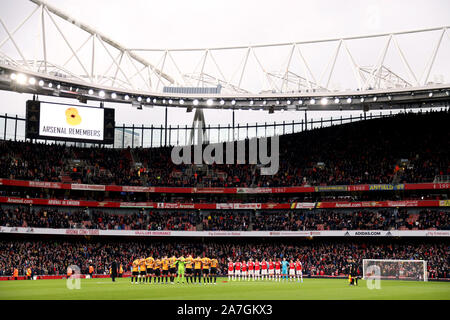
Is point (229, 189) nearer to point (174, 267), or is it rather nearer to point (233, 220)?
point (233, 220)

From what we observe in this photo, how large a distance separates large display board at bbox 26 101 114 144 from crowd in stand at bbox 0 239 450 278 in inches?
410

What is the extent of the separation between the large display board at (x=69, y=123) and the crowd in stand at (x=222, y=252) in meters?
10.4

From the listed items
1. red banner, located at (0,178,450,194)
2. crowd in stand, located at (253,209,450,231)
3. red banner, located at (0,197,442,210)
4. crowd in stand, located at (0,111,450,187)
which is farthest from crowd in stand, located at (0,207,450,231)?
crowd in stand, located at (0,111,450,187)

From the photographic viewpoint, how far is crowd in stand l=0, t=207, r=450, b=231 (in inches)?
1832

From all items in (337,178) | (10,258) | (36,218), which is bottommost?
(10,258)

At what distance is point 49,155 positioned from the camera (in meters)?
56.2

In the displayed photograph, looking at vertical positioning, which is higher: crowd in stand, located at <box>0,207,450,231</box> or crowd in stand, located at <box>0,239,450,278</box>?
crowd in stand, located at <box>0,207,450,231</box>

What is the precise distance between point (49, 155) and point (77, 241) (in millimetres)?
10970

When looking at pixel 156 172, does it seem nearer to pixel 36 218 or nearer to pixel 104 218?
pixel 104 218

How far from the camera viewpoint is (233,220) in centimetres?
5331

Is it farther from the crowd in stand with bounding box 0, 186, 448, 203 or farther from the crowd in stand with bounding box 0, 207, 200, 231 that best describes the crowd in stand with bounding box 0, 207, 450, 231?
the crowd in stand with bounding box 0, 186, 448, 203

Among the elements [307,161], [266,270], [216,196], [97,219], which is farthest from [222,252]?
[266,270]

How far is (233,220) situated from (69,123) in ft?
62.6
